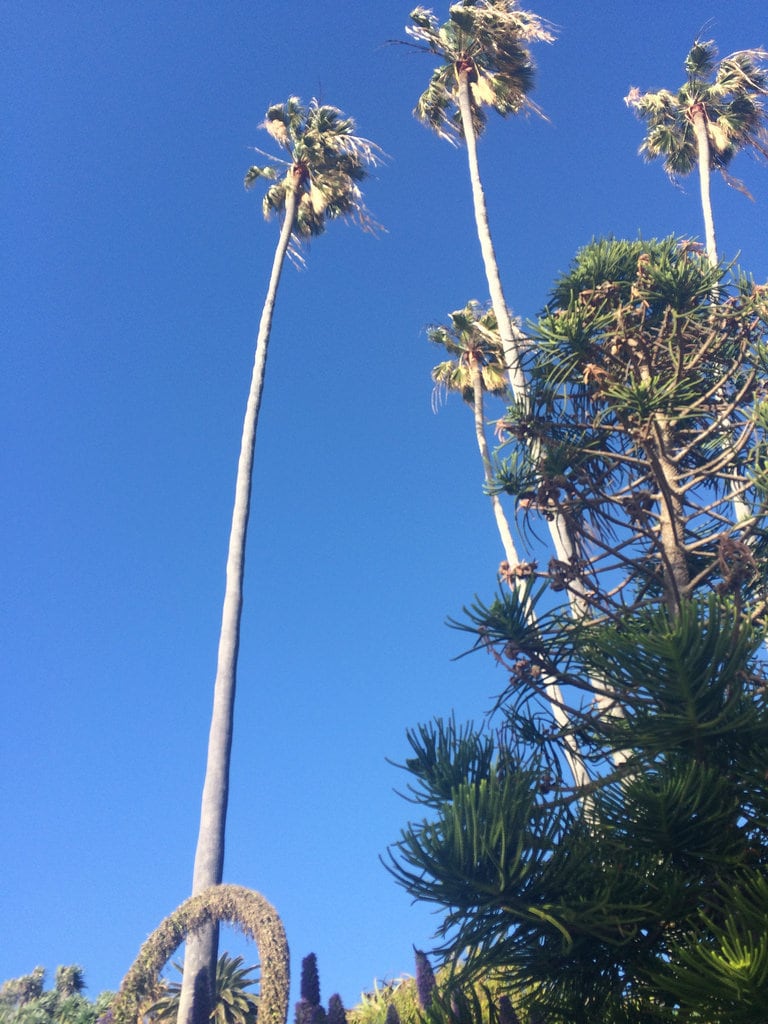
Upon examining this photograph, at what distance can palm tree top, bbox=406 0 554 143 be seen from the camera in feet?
54.9

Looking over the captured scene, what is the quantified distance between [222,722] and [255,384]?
23.1ft

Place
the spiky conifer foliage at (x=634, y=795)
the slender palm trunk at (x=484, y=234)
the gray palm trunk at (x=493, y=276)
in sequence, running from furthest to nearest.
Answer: the slender palm trunk at (x=484, y=234), the gray palm trunk at (x=493, y=276), the spiky conifer foliage at (x=634, y=795)

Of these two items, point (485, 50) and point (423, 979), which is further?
point (485, 50)

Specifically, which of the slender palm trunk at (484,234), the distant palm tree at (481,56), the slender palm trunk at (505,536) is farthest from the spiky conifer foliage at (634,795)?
the distant palm tree at (481,56)

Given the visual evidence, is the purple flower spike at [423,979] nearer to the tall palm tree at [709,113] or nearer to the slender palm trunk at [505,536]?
the slender palm trunk at [505,536]

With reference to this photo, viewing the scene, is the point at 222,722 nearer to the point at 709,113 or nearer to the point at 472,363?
the point at 472,363

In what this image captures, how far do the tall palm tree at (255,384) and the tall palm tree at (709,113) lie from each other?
764 centimetres

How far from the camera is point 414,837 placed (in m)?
4.95

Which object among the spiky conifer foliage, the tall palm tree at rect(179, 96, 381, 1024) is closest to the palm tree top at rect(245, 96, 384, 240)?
the tall palm tree at rect(179, 96, 381, 1024)

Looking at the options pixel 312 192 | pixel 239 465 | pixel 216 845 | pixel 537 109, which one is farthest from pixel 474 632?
pixel 312 192

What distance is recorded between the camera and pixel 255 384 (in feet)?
53.6

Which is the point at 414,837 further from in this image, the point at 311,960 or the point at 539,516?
the point at 539,516

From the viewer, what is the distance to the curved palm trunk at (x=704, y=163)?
57.8 ft

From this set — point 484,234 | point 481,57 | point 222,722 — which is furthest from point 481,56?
point 222,722
